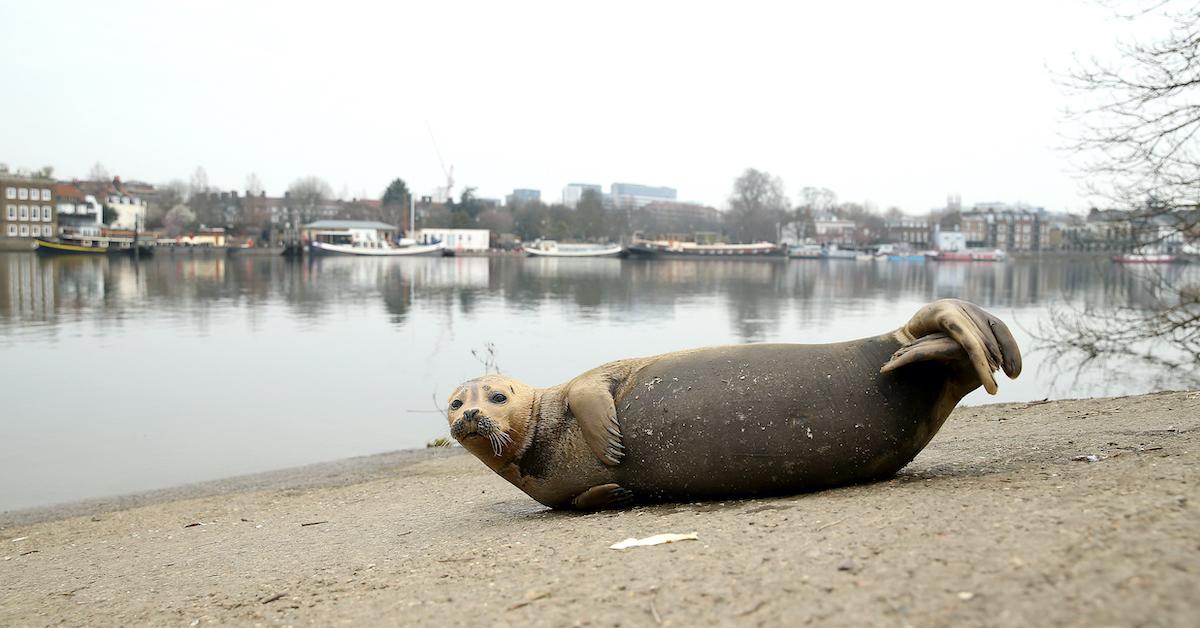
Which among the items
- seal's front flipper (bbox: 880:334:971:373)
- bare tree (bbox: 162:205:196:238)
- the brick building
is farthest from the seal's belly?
bare tree (bbox: 162:205:196:238)

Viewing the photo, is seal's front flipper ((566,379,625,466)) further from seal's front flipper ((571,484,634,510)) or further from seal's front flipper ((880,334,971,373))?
seal's front flipper ((880,334,971,373))

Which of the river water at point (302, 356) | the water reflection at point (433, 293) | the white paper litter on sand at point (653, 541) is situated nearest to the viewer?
the white paper litter on sand at point (653, 541)

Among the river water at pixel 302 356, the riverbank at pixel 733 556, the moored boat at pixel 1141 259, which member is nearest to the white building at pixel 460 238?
the river water at pixel 302 356

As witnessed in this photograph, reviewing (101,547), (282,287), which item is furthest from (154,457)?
(282,287)

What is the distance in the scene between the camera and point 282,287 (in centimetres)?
5819

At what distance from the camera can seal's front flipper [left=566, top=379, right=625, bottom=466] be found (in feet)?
21.8

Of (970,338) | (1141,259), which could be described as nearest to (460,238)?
(1141,259)

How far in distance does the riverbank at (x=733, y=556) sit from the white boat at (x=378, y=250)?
394ft

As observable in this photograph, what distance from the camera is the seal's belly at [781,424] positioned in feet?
20.8

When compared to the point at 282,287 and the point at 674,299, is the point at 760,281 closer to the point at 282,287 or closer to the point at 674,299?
the point at 674,299

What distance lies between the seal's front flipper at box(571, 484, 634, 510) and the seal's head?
2.20 ft

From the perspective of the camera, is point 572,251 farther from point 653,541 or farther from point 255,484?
point 653,541

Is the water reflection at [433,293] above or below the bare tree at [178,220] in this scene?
below

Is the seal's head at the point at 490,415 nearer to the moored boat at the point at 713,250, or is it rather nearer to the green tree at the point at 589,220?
the moored boat at the point at 713,250
